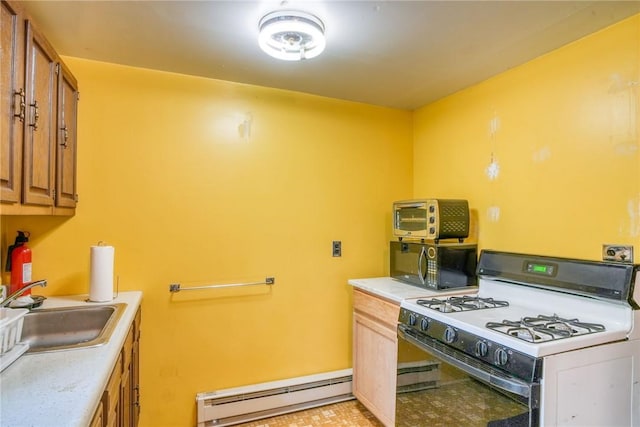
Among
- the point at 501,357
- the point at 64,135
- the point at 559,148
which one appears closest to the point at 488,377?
the point at 501,357

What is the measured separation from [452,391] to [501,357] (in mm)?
350

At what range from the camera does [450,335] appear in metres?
1.56

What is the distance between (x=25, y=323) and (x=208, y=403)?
111 centimetres

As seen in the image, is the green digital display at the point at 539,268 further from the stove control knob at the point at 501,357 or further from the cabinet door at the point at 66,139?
the cabinet door at the point at 66,139

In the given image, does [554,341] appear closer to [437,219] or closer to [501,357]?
[501,357]

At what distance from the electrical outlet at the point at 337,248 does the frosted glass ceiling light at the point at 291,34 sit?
4.53ft

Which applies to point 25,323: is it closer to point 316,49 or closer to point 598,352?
point 316,49

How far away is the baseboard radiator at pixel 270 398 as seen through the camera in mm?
2145

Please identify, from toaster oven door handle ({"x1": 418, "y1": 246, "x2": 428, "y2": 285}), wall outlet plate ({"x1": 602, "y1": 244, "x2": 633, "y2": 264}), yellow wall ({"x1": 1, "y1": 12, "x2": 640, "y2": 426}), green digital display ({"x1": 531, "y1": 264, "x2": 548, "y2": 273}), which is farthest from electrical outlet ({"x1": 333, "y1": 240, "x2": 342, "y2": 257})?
wall outlet plate ({"x1": 602, "y1": 244, "x2": 633, "y2": 264})

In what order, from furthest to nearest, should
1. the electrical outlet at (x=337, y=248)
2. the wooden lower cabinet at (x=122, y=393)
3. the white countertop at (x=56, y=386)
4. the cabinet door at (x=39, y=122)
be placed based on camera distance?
1. the electrical outlet at (x=337, y=248)
2. the cabinet door at (x=39, y=122)
3. the wooden lower cabinet at (x=122, y=393)
4. the white countertop at (x=56, y=386)

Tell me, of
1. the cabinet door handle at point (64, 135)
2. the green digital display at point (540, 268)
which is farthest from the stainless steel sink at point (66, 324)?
the green digital display at point (540, 268)

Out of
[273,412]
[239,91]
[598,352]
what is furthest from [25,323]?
[598,352]

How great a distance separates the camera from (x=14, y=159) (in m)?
1.21

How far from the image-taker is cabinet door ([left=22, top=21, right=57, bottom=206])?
1.32 meters
